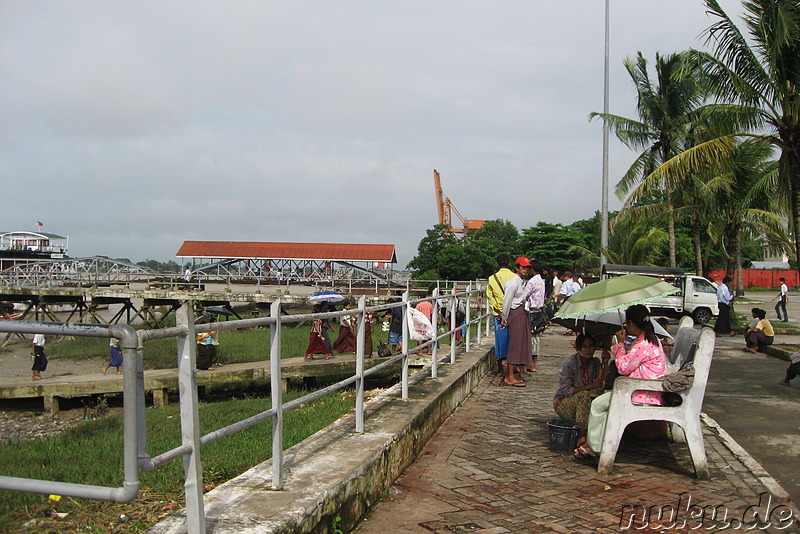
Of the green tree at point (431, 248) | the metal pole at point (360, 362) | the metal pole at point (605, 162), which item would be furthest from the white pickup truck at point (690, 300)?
the green tree at point (431, 248)

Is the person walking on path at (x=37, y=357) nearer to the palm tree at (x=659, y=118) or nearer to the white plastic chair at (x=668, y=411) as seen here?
the white plastic chair at (x=668, y=411)

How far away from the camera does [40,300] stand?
35.2 meters

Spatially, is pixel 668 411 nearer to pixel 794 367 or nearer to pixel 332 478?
pixel 332 478

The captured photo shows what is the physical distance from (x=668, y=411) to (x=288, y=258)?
175 ft

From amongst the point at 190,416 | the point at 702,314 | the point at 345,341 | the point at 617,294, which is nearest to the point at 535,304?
the point at 345,341

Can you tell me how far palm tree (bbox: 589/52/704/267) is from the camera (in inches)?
914

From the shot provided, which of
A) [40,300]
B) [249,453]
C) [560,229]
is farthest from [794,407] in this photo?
[560,229]

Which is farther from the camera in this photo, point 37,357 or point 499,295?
point 499,295

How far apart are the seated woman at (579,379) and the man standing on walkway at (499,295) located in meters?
3.18

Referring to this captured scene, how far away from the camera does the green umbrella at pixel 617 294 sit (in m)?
5.30

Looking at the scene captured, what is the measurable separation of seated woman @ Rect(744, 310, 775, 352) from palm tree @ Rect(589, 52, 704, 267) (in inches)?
370

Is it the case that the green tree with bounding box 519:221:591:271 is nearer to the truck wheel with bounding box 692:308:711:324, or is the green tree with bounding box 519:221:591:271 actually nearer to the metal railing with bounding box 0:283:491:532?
the truck wheel with bounding box 692:308:711:324

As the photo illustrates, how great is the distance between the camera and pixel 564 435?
5695 millimetres

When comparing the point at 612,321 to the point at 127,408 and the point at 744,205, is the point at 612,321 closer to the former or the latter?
the point at 127,408
